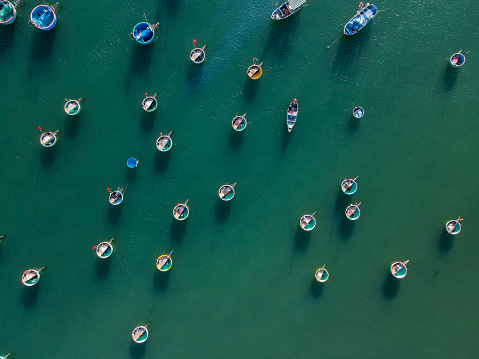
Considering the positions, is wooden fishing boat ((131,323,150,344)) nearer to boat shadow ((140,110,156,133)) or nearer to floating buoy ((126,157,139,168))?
floating buoy ((126,157,139,168))

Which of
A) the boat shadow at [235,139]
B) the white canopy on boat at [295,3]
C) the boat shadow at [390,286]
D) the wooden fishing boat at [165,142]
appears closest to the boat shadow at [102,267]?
the wooden fishing boat at [165,142]

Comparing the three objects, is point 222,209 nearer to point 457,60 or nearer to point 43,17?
point 43,17

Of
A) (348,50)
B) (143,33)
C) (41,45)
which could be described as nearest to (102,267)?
(41,45)

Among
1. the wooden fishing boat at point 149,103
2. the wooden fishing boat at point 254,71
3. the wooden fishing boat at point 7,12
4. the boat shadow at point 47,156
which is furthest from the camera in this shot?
the wooden fishing boat at point 254,71

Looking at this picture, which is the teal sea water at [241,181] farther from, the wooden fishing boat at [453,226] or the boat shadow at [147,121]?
the wooden fishing boat at [453,226]

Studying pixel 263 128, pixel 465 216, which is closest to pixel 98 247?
pixel 263 128
